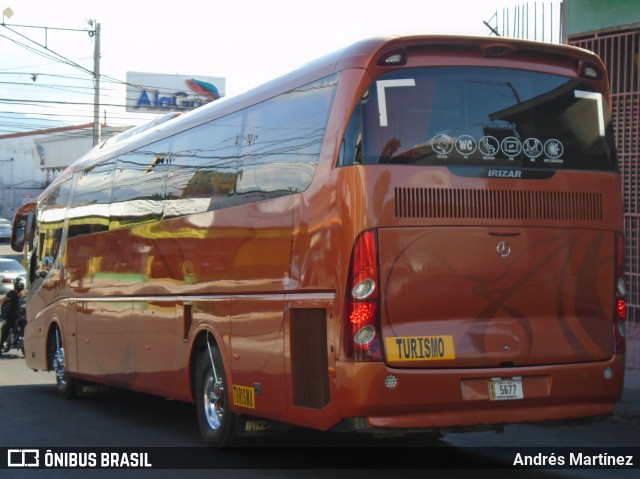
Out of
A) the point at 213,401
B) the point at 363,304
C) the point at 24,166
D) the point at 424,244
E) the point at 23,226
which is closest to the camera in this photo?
the point at 363,304

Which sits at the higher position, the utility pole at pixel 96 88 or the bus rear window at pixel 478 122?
the utility pole at pixel 96 88

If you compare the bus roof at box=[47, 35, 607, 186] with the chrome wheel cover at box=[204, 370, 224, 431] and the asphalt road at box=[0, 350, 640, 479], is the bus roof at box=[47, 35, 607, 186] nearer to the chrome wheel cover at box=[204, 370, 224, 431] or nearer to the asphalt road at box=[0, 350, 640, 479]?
the chrome wheel cover at box=[204, 370, 224, 431]

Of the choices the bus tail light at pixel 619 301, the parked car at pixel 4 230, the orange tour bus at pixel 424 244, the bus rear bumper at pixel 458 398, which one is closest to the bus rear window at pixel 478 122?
the orange tour bus at pixel 424 244

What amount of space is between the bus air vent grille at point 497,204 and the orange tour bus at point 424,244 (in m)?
0.01

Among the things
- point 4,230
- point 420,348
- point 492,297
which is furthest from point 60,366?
point 4,230

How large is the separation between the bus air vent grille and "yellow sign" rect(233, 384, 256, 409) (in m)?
2.37

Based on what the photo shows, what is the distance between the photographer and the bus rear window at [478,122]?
801cm

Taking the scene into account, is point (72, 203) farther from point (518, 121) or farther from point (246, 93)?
point (518, 121)

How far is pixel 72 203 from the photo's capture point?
52.5 ft

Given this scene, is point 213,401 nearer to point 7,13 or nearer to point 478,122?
point 478,122

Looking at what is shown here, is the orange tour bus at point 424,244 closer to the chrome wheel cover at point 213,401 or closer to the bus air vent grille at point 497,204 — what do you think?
the bus air vent grille at point 497,204

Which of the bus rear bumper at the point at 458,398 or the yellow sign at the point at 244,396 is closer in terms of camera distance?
the bus rear bumper at the point at 458,398

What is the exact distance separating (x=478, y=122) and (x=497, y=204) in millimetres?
641

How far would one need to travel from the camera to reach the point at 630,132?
1539 centimetres
